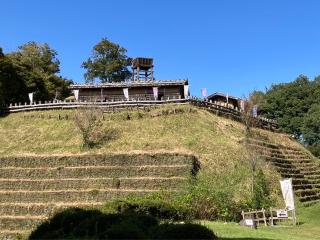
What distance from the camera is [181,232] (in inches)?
508

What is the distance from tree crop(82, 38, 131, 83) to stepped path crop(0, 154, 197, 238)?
40.7 m

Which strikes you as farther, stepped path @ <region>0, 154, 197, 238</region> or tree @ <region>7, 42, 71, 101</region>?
tree @ <region>7, 42, 71, 101</region>

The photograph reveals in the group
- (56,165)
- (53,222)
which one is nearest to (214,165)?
(56,165)

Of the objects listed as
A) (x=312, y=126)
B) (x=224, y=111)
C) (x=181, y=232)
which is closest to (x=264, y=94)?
(x=312, y=126)

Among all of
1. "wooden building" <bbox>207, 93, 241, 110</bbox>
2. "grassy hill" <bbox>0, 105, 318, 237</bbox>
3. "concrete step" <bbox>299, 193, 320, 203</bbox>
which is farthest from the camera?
"wooden building" <bbox>207, 93, 241, 110</bbox>

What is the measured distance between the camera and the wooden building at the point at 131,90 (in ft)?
177

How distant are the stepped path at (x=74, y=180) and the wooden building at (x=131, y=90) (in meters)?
17.1

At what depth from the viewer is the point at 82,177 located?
36.5 meters

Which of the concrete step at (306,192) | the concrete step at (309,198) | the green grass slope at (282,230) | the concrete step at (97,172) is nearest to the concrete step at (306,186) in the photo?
the concrete step at (306,192)

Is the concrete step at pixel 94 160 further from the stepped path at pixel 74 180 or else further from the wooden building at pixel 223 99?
the wooden building at pixel 223 99

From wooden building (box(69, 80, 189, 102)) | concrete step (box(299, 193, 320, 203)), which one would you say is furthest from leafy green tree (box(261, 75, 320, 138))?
concrete step (box(299, 193, 320, 203))

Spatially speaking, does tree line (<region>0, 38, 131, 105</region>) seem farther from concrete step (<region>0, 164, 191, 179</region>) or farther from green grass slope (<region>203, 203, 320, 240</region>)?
green grass slope (<region>203, 203, 320, 240</region>)

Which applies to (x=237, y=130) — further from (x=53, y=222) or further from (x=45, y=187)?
(x=53, y=222)

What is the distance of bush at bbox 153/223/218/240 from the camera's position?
42.2 feet
